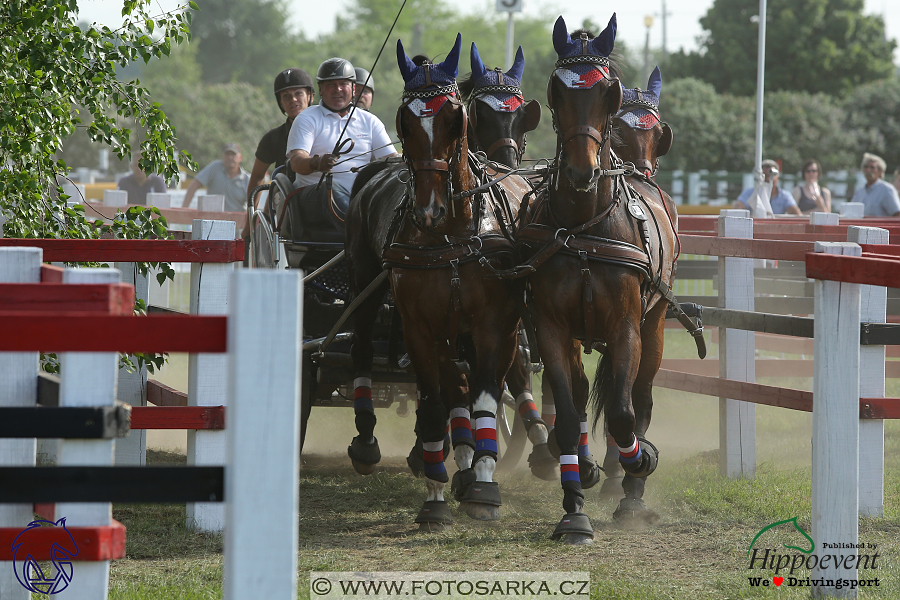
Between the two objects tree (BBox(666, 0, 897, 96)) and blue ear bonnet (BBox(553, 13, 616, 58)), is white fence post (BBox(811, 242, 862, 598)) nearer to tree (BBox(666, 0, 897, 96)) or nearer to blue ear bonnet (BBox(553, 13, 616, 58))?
blue ear bonnet (BBox(553, 13, 616, 58))

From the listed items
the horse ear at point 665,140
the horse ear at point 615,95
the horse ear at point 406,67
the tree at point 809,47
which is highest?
the tree at point 809,47

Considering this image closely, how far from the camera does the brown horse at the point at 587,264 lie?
15.4 feet

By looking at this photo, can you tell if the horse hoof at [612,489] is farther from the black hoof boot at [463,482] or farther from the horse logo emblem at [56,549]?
the horse logo emblem at [56,549]

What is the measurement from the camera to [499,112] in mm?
6055

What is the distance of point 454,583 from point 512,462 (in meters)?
2.93

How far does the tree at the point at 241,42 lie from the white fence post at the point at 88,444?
76413 mm

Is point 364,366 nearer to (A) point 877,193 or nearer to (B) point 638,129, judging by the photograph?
(B) point 638,129

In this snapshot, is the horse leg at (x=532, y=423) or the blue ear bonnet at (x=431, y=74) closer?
the blue ear bonnet at (x=431, y=74)

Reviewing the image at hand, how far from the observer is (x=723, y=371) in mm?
6699

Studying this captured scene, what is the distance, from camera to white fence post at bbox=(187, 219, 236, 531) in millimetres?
4969

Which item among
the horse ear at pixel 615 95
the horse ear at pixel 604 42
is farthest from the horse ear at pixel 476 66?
the horse ear at pixel 615 95

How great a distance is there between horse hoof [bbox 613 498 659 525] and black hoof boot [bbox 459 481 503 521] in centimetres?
67

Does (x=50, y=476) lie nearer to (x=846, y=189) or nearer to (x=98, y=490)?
(x=98, y=490)

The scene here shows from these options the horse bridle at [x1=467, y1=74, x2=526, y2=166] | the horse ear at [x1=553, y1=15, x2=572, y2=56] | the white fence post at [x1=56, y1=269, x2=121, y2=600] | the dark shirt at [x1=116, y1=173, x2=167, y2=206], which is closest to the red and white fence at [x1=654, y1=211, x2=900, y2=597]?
the horse ear at [x1=553, y1=15, x2=572, y2=56]
